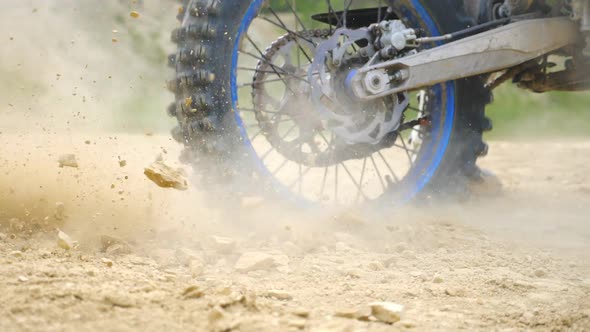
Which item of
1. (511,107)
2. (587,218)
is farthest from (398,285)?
(511,107)

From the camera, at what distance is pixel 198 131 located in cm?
286

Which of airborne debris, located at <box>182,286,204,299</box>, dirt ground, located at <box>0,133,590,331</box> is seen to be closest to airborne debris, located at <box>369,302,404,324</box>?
dirt ground, located at <box>0,133,590,331</box>

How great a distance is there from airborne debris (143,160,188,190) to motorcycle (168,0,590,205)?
15 cm

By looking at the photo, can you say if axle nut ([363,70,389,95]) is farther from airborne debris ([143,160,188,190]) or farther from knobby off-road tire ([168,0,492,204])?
airborne debris ([143,160,188,190])

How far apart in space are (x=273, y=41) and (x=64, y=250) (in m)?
1.46

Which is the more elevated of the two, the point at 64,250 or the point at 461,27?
the point at 461,27

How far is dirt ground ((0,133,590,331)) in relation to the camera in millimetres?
1729

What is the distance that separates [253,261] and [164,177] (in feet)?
2.03

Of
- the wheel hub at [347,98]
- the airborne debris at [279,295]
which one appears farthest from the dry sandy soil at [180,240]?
the wheel hub at [347,98]

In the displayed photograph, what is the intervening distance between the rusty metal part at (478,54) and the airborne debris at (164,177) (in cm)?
83

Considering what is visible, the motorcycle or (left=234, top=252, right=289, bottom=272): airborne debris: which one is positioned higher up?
the motorcycle

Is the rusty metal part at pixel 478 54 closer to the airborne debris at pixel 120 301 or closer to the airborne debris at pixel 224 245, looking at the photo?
the airborne debris at pixel 224 245

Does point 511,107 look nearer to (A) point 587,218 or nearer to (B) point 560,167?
(B) point 560,167

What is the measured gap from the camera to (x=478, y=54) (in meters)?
3.21
